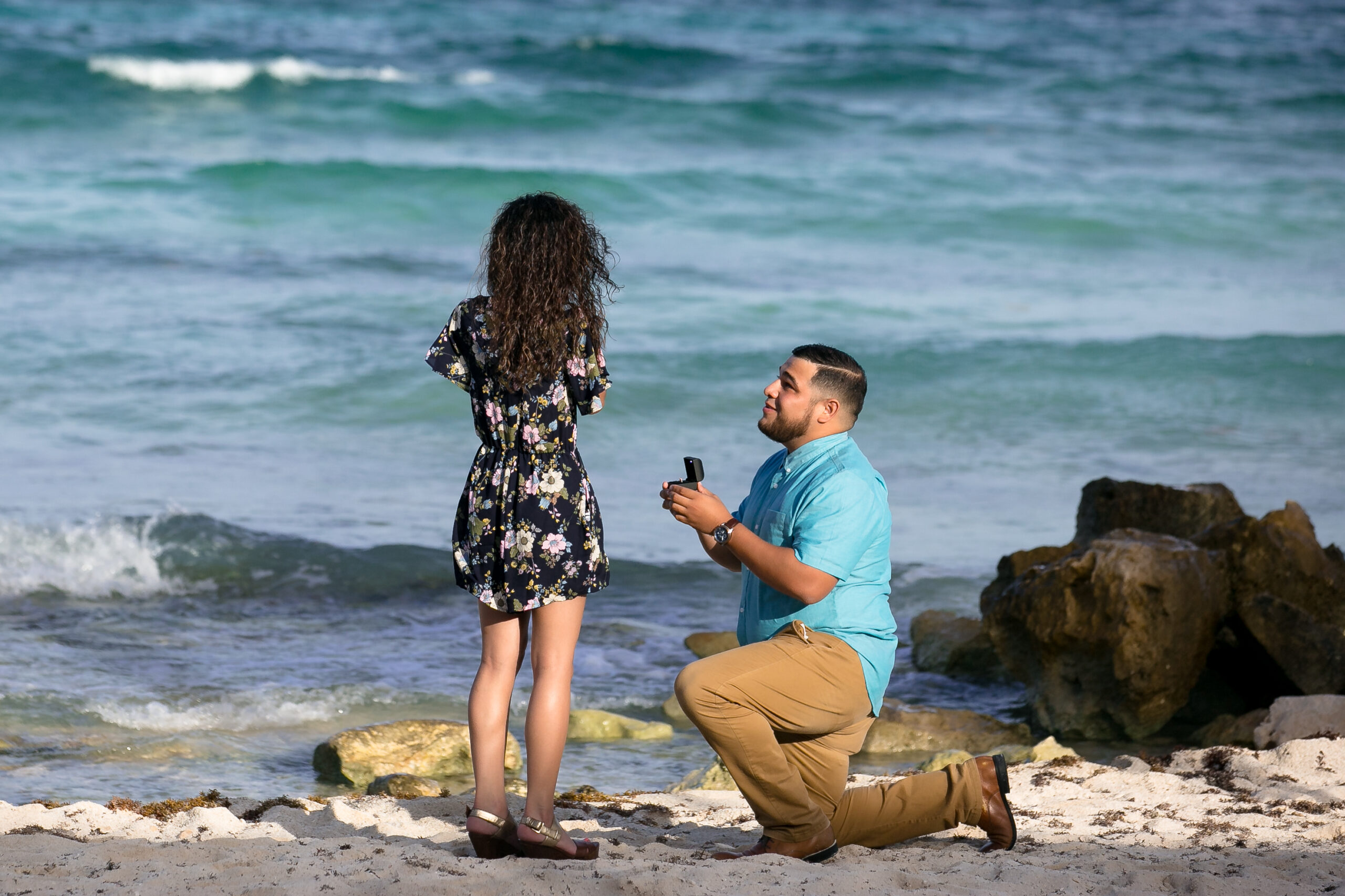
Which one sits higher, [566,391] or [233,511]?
[566,391]

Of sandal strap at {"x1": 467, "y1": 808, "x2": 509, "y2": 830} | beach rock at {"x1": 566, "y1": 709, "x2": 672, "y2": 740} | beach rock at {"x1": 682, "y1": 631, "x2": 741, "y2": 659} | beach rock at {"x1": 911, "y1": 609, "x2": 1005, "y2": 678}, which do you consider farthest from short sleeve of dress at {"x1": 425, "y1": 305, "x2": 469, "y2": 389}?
beach rock at {"x1": 911, "y1": 609, "x2": 1005, "y2": 678}

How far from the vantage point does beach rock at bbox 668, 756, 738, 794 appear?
5.20 m

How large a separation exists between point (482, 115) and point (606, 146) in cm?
281

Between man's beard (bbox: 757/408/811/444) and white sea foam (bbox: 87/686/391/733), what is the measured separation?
9.76ft

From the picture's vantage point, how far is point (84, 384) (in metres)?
12.2

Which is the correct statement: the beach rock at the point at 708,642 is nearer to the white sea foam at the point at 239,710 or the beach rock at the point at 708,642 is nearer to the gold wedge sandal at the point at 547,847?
the white sea foam at the point at 239,710

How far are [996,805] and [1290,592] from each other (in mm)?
3095

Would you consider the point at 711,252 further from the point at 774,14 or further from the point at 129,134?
the point at 774,14

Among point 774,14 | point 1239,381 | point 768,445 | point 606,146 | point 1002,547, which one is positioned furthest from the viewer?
point 774,14

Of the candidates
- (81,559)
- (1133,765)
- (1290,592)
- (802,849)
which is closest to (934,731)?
(1133,765)

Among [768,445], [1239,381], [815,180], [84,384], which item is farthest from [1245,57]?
[84,384]

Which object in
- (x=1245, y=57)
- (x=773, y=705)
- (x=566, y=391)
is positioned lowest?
(x=773, y=705)

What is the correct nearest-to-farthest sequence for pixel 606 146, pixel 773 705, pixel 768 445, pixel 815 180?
pixel 773 705, pixel 768 445, pixel 815 180, pixel 606 146

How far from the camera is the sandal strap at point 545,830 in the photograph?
3.85 m
